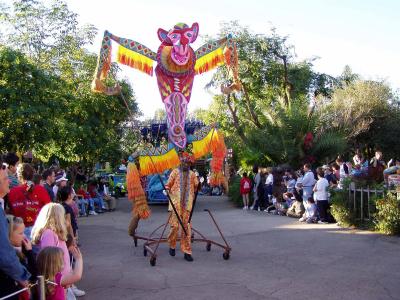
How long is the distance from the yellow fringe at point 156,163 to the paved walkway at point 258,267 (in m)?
1.59

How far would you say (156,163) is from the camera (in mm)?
8570

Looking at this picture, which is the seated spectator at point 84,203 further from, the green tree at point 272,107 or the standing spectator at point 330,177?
the standing spectator at point 330,177

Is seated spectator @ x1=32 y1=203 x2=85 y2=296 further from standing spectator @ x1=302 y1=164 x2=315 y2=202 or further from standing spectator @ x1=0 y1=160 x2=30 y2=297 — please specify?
standing spectator @ x1=302 y1=164 x2=315 y2=202

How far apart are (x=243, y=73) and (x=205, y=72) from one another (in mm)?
17766

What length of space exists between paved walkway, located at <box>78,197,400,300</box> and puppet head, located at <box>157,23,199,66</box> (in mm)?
3627

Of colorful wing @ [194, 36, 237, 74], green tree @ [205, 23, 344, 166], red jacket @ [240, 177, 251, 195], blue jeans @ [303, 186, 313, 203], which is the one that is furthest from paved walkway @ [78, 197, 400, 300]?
green tree @ [205, 23, 344, 166]

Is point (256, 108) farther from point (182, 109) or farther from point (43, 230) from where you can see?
point (43, 230)

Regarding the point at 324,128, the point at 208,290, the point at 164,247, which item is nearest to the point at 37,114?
the point at 164,247

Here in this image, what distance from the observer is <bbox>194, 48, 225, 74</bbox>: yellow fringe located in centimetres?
935

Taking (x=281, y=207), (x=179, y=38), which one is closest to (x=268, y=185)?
(x=281, y=207)

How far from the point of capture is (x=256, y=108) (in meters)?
26.6

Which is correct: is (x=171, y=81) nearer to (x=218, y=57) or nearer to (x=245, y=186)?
(x=218, y=57)

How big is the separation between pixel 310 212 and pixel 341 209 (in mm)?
1623

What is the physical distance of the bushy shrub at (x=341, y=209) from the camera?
12000 millimetres
